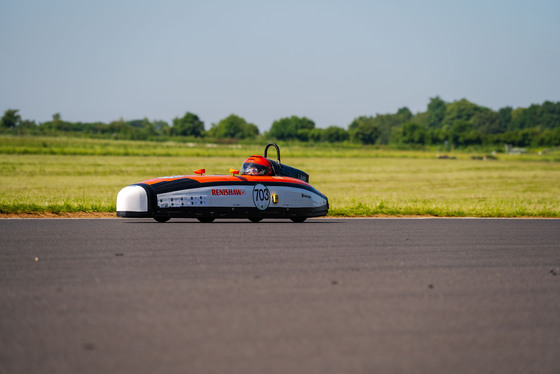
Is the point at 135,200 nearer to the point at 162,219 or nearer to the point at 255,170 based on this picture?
the point at 162,219

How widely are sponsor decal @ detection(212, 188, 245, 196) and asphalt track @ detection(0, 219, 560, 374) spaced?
Answer: 10.7 ft

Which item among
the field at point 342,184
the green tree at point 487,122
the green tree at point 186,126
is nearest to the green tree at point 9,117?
the green tree at point 186,126

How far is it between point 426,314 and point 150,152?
65.8 metres

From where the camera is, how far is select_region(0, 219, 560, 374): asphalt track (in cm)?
473

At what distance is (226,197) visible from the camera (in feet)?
48.8

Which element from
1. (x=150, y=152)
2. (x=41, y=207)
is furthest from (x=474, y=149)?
(x=41, y=207)

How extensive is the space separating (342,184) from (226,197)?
23.2 meters

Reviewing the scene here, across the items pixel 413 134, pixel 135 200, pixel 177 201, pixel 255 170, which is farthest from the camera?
pixel 413 134

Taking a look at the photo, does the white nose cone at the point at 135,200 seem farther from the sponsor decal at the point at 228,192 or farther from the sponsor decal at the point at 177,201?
the sponsor decal at the point at 228,192

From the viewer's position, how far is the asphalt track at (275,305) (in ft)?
15.5

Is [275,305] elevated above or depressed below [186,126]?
below

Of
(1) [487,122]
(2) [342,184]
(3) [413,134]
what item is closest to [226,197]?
(2) [342,184]

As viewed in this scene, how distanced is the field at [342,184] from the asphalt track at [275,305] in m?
8.01

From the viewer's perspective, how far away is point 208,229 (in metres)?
13.3
